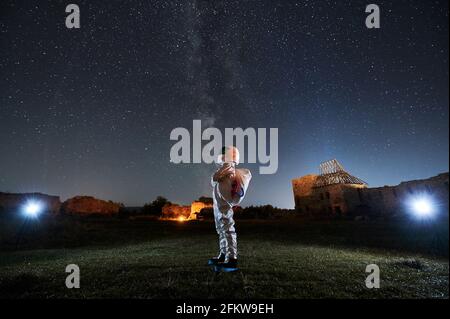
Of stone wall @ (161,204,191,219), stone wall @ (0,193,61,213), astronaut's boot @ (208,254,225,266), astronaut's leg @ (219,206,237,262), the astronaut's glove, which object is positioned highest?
the astronaut's glove

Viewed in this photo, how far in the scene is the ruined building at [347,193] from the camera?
31.0 m

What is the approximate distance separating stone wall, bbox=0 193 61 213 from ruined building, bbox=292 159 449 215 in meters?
41.5

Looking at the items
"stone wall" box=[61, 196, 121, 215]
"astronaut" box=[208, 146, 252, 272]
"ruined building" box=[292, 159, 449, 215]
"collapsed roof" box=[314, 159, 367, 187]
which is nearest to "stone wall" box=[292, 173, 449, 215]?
"ruined building" box=[292, 159, 449, 215]

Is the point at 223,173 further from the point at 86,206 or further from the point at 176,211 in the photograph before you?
the point at 86,206

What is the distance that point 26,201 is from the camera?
36656 millimetres

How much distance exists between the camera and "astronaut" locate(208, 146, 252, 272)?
4664 mm

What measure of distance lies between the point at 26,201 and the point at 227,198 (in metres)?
44.8

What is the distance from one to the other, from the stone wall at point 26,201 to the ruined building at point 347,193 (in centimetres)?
4150

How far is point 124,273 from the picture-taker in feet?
16.0

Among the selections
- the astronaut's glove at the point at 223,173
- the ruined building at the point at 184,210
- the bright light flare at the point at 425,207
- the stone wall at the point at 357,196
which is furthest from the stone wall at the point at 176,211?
the astronaut's glove at the point at 223,173

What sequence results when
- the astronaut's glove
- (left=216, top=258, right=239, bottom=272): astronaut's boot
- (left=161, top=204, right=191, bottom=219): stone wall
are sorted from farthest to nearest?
(left=161, top=204, right=191, bottom=219): stone wall
the astronaut's glove
(left=216, top=258, right=239, bottom=272): astronaut's boot

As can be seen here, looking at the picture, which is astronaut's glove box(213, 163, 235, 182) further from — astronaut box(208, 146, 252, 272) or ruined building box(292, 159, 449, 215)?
ruined building box(292, 159, 449, 215)
